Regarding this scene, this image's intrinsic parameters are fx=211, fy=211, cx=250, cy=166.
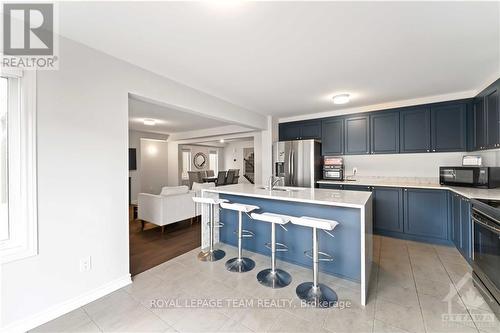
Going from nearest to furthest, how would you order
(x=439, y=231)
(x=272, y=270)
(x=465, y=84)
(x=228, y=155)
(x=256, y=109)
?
(x=272, y=270)
(x=465, y=84)
(x=439, y=231)
(x=256, y=109)
(x=228, y=155)

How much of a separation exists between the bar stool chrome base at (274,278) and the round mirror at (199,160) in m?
7.57

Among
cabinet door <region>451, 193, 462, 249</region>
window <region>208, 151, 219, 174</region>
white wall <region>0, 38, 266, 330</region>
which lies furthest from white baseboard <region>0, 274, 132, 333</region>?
window <region>208, 151, 219, 174</region>

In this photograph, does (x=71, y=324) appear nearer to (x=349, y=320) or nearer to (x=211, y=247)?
(x=211, y=247)

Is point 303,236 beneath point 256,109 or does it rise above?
beneath

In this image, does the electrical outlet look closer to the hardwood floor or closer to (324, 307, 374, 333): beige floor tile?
the hardwood floor

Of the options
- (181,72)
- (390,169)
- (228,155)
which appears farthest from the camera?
(228,155)

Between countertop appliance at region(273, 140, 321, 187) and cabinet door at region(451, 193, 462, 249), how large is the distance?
2.08 meters

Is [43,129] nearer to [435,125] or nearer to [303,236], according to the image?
[303,236]

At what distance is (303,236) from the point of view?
2697mm

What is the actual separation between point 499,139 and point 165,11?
3.86 metres

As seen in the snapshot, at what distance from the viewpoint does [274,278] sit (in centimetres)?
236

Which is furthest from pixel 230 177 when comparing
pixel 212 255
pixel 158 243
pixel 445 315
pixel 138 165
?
pixel 445 315

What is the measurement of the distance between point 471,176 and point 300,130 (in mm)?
2935

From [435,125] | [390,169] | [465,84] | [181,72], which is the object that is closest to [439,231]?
[390,169]
